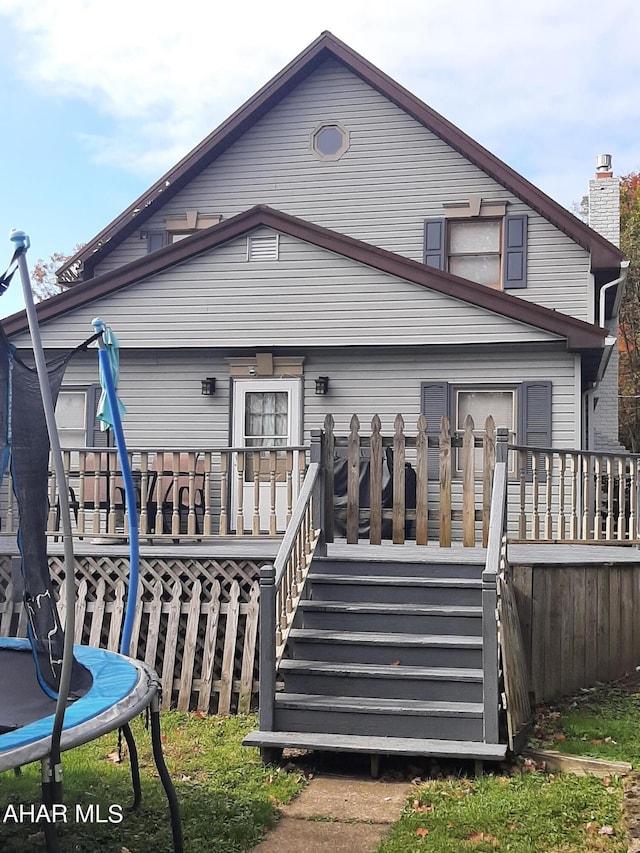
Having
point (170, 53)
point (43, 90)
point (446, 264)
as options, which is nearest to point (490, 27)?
point (446, 264)

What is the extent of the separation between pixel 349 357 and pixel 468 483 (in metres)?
4.78

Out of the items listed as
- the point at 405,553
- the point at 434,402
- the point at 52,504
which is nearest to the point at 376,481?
the point at 405,553

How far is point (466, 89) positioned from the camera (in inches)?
1151

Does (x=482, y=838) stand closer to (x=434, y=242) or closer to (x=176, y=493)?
(x=176, y=493)

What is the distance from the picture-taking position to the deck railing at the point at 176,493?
28.8 feet

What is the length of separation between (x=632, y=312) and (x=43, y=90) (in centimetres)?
2298

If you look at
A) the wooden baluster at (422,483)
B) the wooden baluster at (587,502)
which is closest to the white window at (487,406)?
the wooden baluster at (587,502)

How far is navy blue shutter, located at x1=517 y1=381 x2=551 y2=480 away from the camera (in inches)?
465

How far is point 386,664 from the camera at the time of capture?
22.1 feet

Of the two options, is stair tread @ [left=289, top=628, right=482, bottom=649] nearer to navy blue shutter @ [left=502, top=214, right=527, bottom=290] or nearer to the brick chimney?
navy blue shutter @ [left=502, top=214, right=527, bottom=290]

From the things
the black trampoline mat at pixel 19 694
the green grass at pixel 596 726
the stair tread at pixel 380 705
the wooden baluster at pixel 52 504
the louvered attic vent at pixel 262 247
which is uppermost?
the louvered attic vent at pixel 262 247

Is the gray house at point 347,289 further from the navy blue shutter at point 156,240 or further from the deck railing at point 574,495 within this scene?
the deck railing at point 574,495

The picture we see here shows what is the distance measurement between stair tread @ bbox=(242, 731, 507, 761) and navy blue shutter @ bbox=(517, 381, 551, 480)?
637cm

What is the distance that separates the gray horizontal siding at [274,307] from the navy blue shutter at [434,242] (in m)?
2.58
